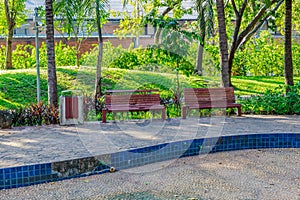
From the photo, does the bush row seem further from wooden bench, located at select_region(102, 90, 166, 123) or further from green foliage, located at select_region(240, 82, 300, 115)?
wooden bench, located at select_region(102, 90, 166, 123)

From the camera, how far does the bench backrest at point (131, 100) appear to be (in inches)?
363

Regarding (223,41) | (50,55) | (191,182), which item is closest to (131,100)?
(50,55)

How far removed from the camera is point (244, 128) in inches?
317

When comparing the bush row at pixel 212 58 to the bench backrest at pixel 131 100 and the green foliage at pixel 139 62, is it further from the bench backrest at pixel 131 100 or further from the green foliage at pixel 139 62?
the bench backrest at pixel 131 100

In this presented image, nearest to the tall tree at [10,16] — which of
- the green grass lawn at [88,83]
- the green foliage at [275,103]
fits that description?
the green grass lawn at [88,83]

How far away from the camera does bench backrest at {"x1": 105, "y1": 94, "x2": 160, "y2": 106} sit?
921cm

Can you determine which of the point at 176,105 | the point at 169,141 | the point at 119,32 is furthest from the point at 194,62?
the point at 169,141

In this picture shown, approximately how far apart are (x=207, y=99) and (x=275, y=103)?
1891 mm

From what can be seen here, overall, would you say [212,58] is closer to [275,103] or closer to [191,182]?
[275,103]

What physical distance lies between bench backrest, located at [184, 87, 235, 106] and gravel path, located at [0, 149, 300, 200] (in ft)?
10.0

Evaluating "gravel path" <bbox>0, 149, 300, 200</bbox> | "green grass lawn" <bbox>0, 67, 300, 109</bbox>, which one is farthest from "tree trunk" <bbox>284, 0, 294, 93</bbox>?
"gravel path" <bbox>0, 149, 300, 200</bbox>

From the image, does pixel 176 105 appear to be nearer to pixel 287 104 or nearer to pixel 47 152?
pixel 287 104

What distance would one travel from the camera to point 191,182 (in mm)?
5387

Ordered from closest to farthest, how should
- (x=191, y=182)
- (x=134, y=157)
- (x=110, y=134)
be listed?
1. (x=191, y=182)
2. (x=134, y=157)
3. (x=110, y=134)
